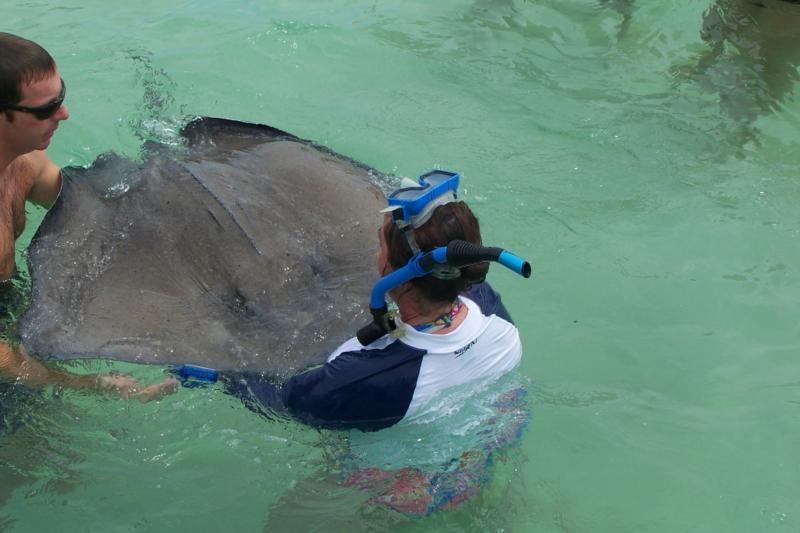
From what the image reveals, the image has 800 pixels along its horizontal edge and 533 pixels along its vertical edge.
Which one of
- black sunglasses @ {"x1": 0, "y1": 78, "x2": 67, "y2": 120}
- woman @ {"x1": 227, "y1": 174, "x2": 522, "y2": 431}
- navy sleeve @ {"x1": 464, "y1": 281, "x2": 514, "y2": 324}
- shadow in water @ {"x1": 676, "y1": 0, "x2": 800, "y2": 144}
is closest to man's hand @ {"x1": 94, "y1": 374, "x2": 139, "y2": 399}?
woman @ {"x1": 227, "y1": 174, "x2": 522, "y2": 431}

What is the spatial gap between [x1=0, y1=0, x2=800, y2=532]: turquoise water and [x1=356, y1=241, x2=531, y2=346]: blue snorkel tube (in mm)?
649

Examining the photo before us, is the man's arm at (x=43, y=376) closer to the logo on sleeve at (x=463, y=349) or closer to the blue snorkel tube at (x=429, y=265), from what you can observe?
the blue snorkel tube at (x=429, y=265)

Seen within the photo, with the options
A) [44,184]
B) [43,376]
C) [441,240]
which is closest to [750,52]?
[441,240]

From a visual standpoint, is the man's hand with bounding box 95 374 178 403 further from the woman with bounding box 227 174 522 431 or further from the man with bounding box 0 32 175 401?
the woman with bounding box 227 174 522 431

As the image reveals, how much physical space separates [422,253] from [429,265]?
2.8 inches

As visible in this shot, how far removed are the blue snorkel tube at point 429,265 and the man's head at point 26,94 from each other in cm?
168

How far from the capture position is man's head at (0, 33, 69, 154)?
3.02 m

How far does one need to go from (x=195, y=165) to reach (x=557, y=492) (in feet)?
8.17

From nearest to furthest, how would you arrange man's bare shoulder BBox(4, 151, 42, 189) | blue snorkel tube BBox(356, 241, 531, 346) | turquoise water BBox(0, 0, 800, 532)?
blue snorkel tube BBox(356, 241, 531, 346) → man's bare shoulder BBox(4, 151, 42, 189) → turquoise water BBox(0, 0, 800, 532)

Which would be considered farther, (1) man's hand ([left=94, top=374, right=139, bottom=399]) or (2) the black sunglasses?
(1) man's hand ([left=94, top=374, right=139, bottom=399])

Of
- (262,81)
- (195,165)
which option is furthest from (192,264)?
(262,81)

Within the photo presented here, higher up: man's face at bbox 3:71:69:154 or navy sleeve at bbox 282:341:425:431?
man's face at bbox 3:71:69:154

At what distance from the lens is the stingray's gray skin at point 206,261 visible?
3104 millimetres

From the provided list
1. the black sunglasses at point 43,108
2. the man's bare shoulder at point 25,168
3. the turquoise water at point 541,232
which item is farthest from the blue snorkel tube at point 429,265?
the man's bare shoulder at point 25,168
